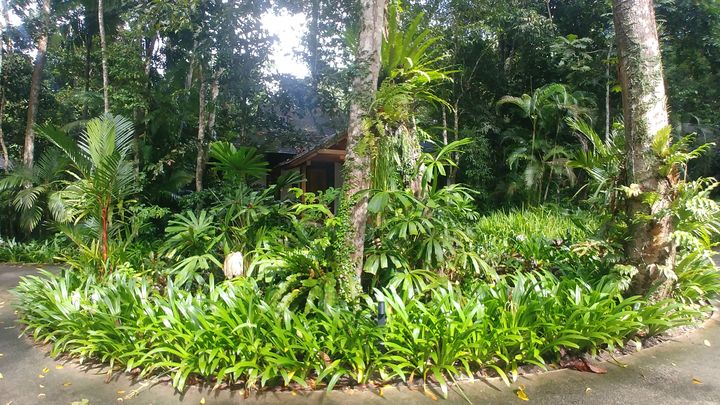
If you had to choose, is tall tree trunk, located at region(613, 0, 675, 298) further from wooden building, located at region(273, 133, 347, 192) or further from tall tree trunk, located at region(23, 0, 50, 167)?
tall tree trunk, located at region(23, 0, 50, 167)

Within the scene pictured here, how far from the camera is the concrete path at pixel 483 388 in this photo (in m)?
2.93

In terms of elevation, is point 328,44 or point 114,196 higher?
point 328,44

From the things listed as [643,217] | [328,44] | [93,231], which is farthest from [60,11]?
[643,217]

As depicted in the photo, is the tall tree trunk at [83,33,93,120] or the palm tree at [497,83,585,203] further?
the tall tree trunk at [83,33,93,120]

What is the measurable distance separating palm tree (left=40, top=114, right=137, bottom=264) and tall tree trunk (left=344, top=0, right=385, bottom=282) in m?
2.68

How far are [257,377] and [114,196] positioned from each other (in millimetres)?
3016

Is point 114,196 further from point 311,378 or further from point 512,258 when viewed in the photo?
point 512,258

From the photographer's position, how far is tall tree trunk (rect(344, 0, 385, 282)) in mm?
3945

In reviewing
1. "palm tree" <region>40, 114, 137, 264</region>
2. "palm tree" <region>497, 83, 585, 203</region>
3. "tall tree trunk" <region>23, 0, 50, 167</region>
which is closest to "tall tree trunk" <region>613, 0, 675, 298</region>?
"palm tree" <region>40, 114, 137, 264</region>

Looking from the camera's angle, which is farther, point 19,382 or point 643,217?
point 643,217

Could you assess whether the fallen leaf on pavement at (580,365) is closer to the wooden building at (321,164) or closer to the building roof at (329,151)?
the wooden building at (321,164)

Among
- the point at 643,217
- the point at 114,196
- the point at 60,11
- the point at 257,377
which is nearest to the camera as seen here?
the point at 257,377

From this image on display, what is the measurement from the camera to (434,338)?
125 inches

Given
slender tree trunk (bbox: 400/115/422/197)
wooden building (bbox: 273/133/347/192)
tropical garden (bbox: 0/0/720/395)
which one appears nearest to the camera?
tropical garden (bbox: 0/0/720/395)
